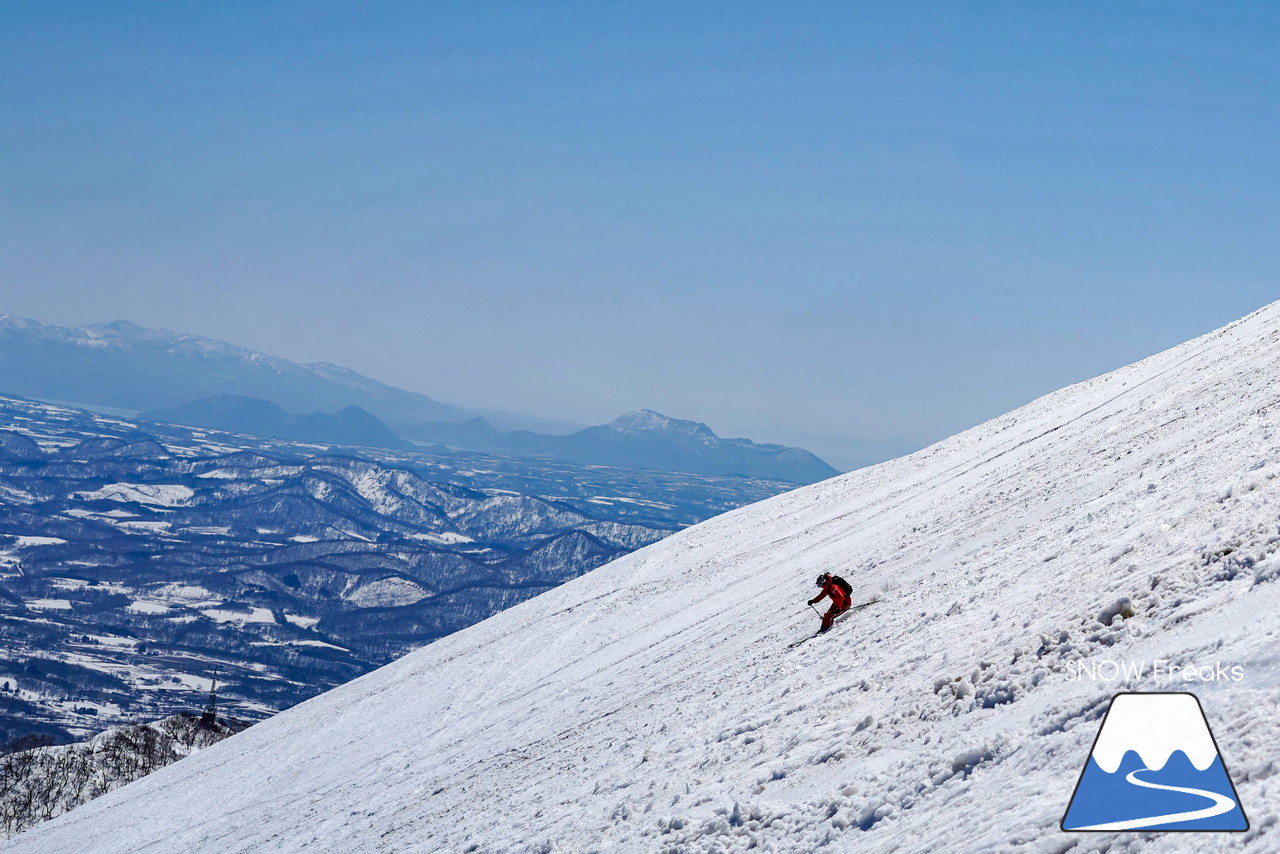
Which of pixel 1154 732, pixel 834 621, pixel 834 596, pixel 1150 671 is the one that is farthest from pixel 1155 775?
pixel 834 621

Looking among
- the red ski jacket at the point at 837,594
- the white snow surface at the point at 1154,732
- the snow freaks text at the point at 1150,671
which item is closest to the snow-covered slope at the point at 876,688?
the snow freaks text at the point at 1150,671

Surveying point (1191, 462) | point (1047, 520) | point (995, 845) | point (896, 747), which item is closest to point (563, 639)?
point (1047, 520)

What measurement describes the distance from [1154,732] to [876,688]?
5681 mm

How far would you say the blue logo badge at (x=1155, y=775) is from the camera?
820 cm

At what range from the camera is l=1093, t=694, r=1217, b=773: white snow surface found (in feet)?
29.6

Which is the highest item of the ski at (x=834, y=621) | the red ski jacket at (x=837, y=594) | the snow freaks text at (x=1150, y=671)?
the snow freaks text at (x=1150, y=671)

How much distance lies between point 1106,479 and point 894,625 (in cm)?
788

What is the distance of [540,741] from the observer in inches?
909

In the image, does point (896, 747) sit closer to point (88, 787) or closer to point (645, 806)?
point (645, 806)

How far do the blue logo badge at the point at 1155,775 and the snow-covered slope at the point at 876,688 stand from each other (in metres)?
0.19

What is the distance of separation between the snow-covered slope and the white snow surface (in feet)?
0.80

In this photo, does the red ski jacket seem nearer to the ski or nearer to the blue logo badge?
the ski

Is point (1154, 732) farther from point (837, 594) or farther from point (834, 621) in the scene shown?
point (834, 621)

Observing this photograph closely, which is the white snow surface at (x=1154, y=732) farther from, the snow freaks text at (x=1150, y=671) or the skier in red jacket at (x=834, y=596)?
the skier in red jacket at (x=834, y=596)
